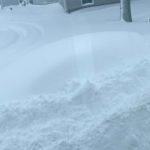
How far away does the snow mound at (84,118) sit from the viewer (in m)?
6.12

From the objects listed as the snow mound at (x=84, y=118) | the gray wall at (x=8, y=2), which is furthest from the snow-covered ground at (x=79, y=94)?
the gray wall at (x=8, y=2)

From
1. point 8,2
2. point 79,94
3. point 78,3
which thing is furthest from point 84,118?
point 8,2

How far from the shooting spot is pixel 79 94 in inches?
297

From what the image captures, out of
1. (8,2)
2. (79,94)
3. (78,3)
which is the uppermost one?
(79,94)

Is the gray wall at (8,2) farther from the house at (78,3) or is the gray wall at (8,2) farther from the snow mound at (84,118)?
the snow mound at (84,118)

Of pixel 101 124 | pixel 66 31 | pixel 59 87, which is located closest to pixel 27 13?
pixel 66 31

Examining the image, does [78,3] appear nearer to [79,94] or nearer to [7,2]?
[7,2]

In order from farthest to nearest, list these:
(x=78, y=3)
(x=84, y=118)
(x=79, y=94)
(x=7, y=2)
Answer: (x=7, y=2) → (x=78, y=3) → (x=79, y=94) → (x=84, y=118)

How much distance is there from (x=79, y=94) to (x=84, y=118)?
848mm

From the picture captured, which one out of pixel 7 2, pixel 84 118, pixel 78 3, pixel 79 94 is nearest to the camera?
pixel 84 118

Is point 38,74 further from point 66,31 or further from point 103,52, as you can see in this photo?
point 66,31

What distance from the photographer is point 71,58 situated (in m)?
9.52

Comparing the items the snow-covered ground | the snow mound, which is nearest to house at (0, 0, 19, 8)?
the snow-covered ground

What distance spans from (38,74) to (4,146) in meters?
2.82
